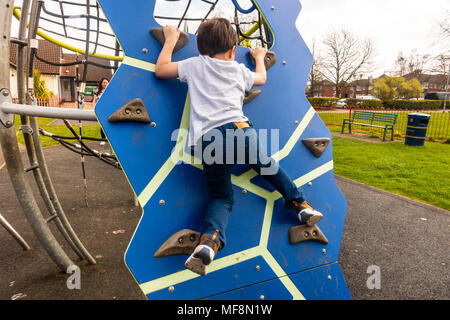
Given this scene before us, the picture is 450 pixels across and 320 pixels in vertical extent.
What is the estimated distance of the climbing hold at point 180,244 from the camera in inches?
57.7

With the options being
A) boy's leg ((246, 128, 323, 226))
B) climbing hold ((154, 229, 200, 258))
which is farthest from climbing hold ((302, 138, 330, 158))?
climbing hold ((154, 229, 200, 258))

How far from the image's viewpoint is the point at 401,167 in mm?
5855

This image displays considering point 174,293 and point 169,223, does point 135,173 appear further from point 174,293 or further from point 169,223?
point 174,293

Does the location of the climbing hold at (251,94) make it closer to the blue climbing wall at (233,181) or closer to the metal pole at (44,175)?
the blue climbing wall at (233,181)

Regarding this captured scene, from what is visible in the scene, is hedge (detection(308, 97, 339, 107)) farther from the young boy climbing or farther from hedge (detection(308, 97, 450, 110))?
the young boy climbing

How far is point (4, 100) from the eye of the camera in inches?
68.4

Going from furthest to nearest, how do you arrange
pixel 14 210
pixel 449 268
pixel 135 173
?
pixel 14 210 < pixel 449 268 < pixel 135 173

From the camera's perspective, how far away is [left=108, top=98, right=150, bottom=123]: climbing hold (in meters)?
1.42

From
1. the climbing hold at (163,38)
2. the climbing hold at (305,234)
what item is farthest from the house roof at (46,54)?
the climbing hold at (305,234)

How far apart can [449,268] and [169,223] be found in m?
2.52

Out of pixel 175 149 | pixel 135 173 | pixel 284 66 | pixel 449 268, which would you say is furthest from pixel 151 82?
pixel 449 268

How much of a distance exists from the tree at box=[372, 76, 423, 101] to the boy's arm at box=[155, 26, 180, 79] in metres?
39.6

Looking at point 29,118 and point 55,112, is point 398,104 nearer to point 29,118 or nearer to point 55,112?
point 29,118

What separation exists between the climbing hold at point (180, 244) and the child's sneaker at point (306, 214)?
1.90ft
